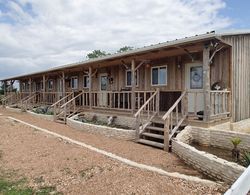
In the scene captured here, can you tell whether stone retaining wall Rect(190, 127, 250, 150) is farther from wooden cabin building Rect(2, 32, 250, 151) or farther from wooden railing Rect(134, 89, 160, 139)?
wooden railing Rect(134, 89, 160, 139)

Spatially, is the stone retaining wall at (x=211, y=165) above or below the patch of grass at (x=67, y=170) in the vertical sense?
above

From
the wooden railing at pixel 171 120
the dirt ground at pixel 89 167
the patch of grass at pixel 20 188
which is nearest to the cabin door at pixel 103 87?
the dirt ground at pixel 89 167

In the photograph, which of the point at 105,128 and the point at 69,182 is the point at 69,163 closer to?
the point at 69,182

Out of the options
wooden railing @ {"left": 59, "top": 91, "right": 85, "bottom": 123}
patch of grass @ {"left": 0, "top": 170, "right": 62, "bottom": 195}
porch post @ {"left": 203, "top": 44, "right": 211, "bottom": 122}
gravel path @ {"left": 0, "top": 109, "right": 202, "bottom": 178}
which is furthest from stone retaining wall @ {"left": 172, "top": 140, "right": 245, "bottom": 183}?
wooden railing @ {"left": 59, "top": 91, "right": 85, "bottom": 123}

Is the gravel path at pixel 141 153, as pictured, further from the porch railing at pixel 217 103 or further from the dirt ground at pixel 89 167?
the porch railing at pixel 217 103

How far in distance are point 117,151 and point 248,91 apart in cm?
636

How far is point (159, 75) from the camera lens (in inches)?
476

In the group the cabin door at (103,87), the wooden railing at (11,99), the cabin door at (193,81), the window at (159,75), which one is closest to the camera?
the cabin door at (193,81)

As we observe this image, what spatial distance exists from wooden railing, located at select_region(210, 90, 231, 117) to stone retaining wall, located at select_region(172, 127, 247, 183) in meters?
0.82

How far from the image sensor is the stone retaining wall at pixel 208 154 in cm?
480

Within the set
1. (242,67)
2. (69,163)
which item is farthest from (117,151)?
(242,67)

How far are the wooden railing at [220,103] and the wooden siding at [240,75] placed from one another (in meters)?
0.32

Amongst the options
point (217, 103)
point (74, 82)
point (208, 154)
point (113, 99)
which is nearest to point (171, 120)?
point (217, 103)

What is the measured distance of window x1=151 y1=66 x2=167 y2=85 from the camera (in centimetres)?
1185
